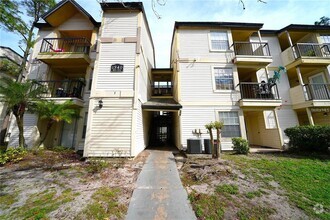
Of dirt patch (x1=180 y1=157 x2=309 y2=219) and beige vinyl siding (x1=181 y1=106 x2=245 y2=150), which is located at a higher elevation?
beige vinyl siding (x1=181 y1=106 x2=245 y2=150)

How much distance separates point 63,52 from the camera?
28.6 feet

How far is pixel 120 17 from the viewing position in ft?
26.5

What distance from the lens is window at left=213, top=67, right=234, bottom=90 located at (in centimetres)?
913

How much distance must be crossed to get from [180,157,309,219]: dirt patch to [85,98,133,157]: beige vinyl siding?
3.29 metres

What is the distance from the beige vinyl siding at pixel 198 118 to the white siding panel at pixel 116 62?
408 centimetres

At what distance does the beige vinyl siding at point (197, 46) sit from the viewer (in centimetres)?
962

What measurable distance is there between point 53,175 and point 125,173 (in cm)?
264

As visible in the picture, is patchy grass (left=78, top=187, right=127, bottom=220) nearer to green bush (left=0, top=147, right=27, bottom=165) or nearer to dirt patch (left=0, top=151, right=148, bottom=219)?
dirt patch (left=0, top=151, right=148, bottom=219)

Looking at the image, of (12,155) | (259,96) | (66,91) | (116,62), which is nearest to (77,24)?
(66,91)

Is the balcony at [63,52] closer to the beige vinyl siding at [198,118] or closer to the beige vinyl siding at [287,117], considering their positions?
the beige vinyl siding at [198,118]

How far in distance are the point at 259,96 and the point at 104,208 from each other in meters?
10.9

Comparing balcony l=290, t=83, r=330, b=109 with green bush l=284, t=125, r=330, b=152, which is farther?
balcony l=290, t=83, r=330, b=109

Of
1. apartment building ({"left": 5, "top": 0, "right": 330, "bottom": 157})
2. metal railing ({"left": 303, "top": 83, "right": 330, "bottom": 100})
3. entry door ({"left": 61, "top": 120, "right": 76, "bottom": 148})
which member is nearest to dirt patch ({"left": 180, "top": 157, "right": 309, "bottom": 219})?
apartment building ({"left": 5, "top": 0, "right": 330, "bottom": 157})

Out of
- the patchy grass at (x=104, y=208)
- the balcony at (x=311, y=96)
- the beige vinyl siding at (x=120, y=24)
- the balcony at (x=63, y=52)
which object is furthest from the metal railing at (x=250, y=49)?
the patchy grass at (x=104, y=208)
